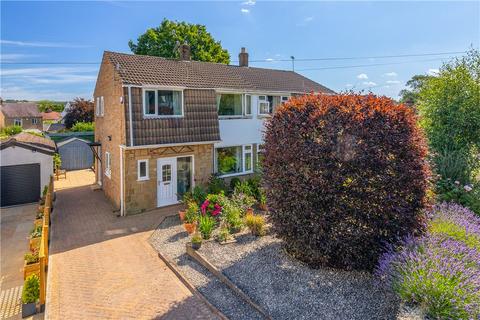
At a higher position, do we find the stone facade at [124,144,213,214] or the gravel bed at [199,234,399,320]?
the stone facade at [124,144,213,214]

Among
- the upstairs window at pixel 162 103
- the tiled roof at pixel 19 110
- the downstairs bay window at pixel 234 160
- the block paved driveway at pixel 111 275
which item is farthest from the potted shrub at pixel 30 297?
the tiled roof at pixel 19 110

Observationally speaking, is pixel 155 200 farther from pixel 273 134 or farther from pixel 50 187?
pixel 273 134

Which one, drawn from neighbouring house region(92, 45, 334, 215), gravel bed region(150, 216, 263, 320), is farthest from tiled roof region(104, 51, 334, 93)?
gravel bed region(150, 216, 263, 320)

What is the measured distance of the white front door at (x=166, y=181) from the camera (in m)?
14.2

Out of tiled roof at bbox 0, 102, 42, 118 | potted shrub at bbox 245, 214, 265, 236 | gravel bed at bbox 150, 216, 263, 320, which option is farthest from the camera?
tiled roof at bbox 0, 102, 42, 118

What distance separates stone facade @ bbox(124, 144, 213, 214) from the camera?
43.6ft

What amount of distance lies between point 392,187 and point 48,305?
857cm

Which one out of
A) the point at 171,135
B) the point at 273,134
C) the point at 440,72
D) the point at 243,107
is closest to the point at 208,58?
the point at 243,107

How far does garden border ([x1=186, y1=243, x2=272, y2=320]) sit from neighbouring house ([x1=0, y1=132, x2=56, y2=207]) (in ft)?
44.1

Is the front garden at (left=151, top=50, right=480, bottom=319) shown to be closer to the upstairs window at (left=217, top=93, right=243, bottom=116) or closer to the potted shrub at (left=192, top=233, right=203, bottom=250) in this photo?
the potted shrub at (left=192, top=233, right=203, bottom=250)

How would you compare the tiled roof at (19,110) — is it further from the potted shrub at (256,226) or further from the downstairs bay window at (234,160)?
the potted shrub at (256,226)

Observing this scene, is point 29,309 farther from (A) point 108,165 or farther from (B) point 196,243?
(A) point 108,165

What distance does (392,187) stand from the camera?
261 inches

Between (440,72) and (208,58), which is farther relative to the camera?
(208,58)
